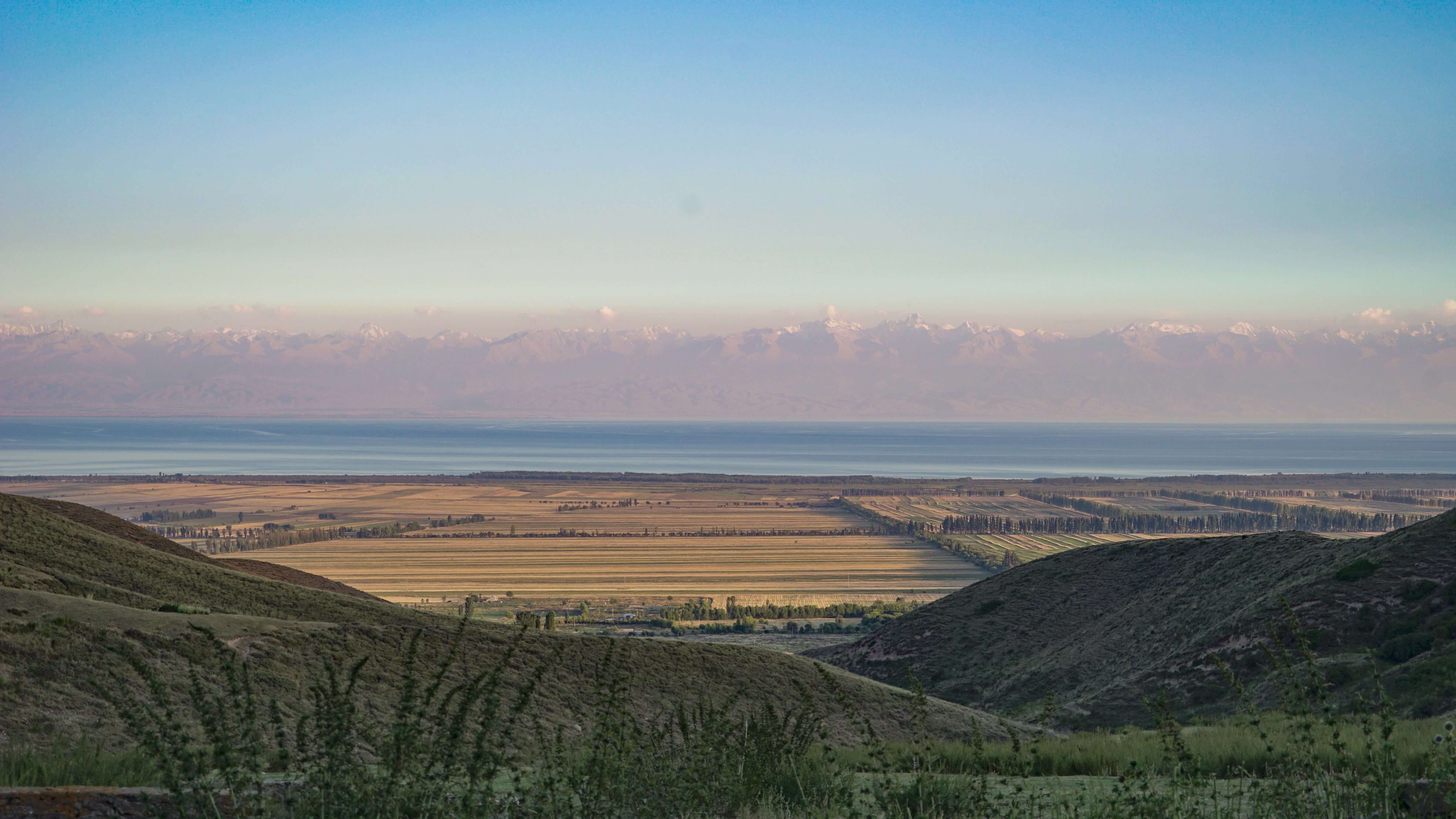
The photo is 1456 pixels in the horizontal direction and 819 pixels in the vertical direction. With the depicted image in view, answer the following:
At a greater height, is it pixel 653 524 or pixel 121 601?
pixel 121 601

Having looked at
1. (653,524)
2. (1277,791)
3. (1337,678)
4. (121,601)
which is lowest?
(653,524)

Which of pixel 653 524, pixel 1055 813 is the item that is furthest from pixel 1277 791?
pixel 653 524

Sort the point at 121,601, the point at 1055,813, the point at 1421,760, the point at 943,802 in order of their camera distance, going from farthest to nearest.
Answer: the point at 121,601 → the point at 1421,760 → the point at 943,802 → the point at 1055,813

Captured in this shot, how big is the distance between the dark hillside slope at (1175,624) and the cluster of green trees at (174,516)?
10475 centimetres

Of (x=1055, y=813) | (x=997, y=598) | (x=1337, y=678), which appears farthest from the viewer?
(x=997, y=598)

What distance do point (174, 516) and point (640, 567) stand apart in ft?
224

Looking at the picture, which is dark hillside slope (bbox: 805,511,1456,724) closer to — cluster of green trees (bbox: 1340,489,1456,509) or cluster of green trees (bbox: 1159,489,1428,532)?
cluster of green trees (bbox: 1159,489,1428,532)

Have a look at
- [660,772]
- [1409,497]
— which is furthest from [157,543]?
[1409,497]

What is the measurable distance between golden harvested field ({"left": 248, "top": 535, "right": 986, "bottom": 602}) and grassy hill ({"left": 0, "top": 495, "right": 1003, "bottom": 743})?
151ft

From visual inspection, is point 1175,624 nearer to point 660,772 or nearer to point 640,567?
point 660,772

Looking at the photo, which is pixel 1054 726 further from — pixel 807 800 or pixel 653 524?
pixel 653 524

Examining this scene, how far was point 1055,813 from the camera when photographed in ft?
20.5

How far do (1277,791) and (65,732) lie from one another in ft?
41.6

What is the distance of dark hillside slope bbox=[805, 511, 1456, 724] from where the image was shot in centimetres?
2698
